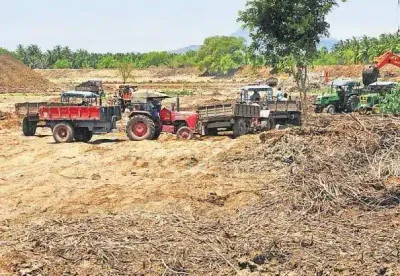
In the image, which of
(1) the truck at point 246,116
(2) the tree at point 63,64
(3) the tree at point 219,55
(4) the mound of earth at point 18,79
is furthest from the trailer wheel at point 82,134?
(2) the tree at point 63,64

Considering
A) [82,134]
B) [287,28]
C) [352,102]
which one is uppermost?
[287,28]

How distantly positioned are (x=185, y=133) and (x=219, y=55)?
74.3m

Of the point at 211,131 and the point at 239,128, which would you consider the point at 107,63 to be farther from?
the point at 239,128

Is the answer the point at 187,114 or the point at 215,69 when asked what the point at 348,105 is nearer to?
the point at 187,114

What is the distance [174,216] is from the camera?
9805 mm

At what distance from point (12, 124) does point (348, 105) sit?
51.3 ft

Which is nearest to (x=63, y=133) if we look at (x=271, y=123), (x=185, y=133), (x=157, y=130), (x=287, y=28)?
(x=157, y=130)

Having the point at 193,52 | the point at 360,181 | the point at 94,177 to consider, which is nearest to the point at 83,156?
the point at 94,177

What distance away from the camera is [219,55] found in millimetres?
92500

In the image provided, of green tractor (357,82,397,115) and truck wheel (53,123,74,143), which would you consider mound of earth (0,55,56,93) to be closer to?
green tractor (357,82,397,115)

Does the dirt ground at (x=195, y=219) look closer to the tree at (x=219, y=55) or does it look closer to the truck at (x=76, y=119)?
the truck at (x=76, y=119)

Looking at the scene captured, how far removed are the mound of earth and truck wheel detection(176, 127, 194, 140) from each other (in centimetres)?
3982

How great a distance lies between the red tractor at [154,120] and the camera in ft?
62.8

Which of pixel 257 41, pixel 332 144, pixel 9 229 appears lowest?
pixel 9 229
